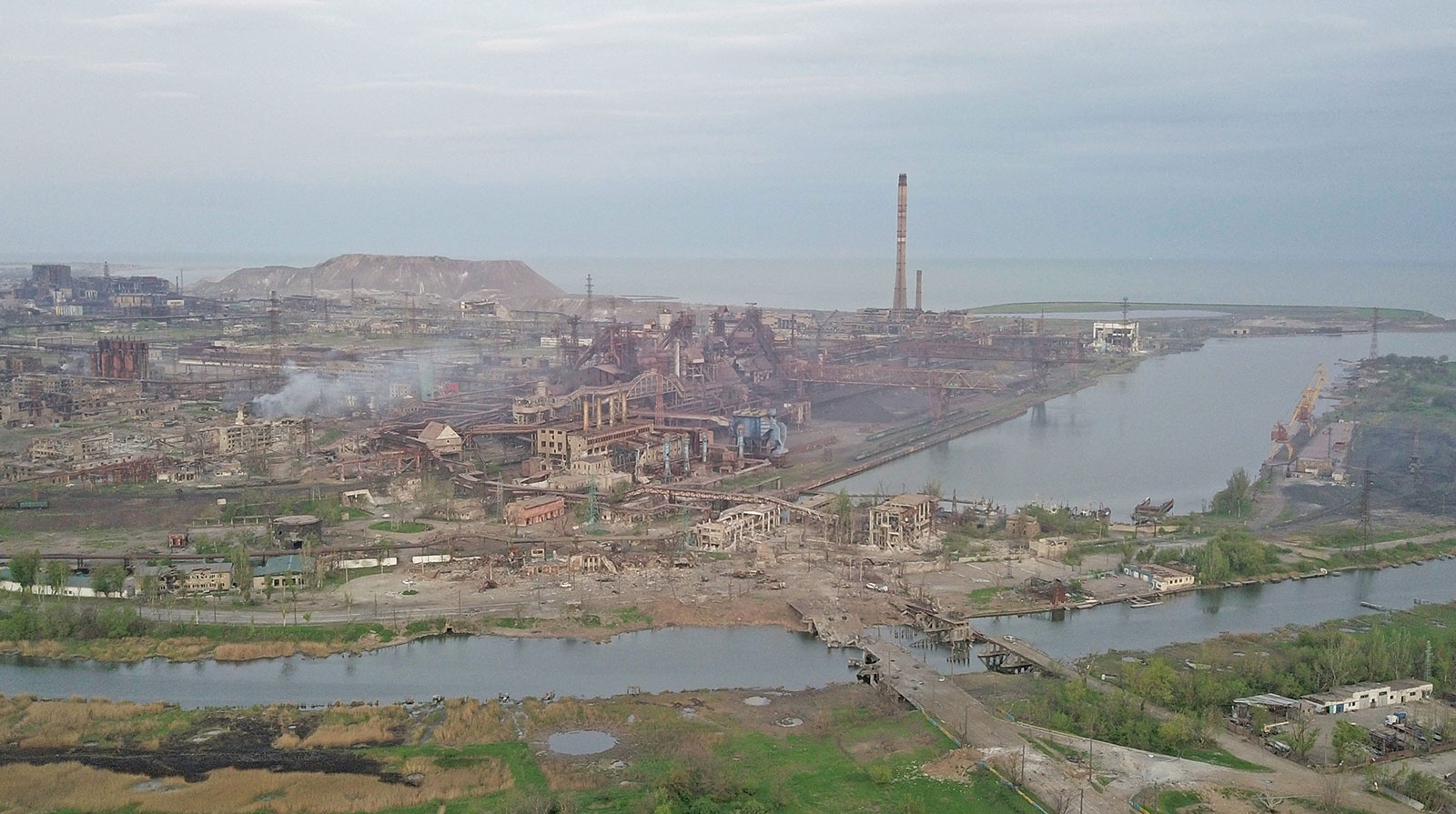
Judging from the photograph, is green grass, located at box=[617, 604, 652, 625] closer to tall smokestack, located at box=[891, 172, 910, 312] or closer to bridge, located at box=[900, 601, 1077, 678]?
bridge, located at box=[900, 601, 1077, 678]

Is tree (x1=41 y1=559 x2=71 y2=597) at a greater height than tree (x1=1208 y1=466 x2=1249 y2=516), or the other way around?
tree (x1=1208 y1=466 x2=1249 y2=516)

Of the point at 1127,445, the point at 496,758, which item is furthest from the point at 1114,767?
the point at 1127,445

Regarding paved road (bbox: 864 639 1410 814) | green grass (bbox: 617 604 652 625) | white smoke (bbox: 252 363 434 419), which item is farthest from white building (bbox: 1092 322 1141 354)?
paved road (bbox: 864 639 1410 814)

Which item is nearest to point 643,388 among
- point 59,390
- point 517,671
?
point 59,390

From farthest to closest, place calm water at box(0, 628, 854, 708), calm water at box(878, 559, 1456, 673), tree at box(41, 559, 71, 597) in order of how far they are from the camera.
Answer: tree at box(41, 559, 71, 597) → calm water at box(878, 559, 1456, 673) → calm water at box(0, 628, 854, 708)

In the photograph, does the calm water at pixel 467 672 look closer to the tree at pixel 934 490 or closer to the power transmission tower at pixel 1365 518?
the tree at pixel 934 490

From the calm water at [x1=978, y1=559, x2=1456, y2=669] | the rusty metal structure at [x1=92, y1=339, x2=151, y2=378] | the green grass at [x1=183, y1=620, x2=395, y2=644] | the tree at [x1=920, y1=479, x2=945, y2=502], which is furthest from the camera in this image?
the rusty metal structure at [x1=92, y1=339, x2=151, y2=378]

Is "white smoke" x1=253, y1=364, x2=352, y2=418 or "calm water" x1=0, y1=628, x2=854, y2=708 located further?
"white smoke" x1=253, y1=364, x2=352, y2=418

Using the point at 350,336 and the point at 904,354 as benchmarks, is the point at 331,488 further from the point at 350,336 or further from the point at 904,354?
the point at 350,336
